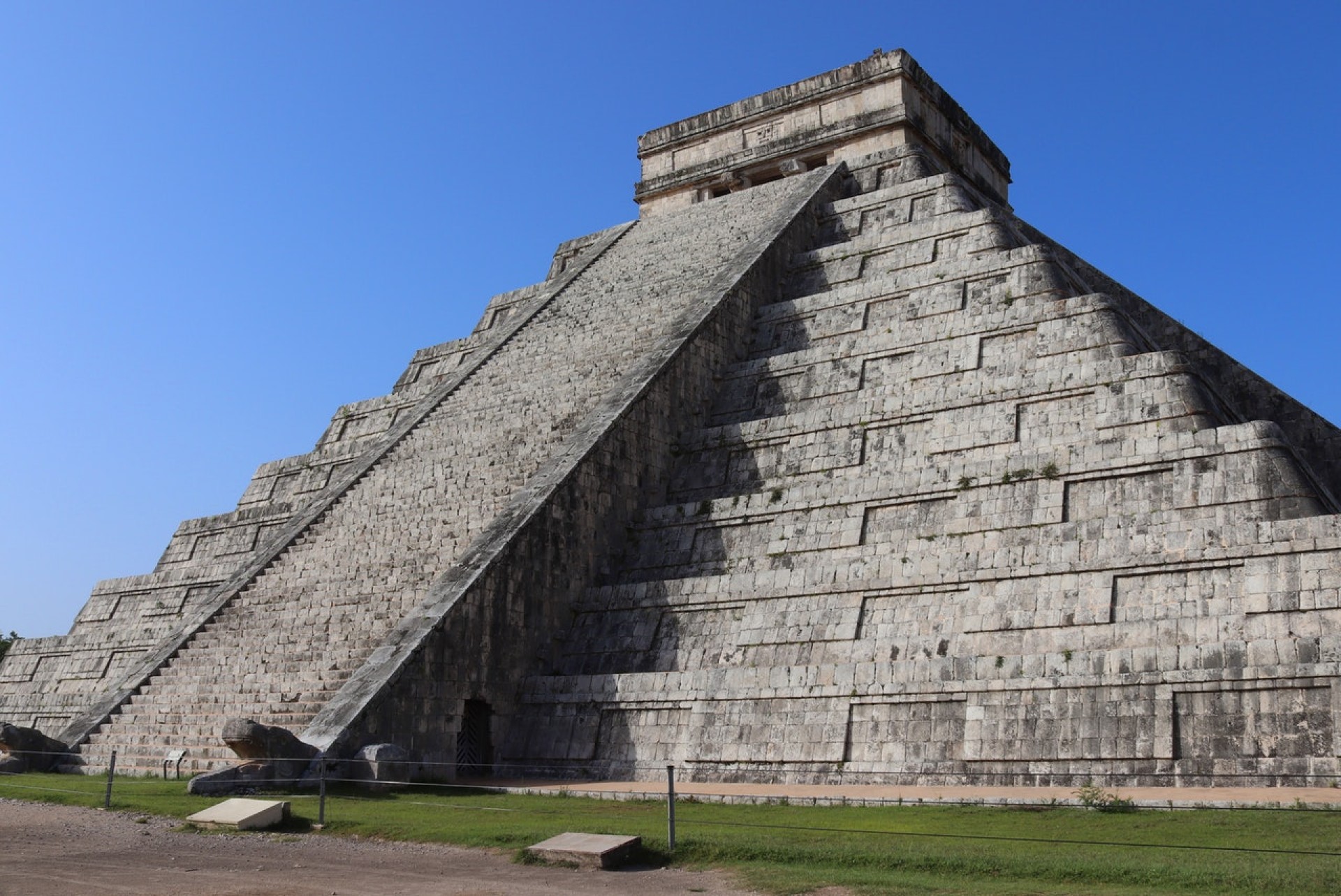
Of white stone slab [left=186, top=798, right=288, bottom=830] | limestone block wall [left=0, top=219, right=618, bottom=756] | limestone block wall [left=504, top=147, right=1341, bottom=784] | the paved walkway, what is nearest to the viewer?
the paved walkway

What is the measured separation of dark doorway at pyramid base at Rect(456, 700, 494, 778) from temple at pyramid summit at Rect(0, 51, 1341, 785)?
34mm

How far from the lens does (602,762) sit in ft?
42.1

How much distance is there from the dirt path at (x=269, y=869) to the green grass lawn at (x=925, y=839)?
406 mm

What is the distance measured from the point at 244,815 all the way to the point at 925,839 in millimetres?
5245

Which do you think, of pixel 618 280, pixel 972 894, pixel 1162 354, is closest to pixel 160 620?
pixel 618 280

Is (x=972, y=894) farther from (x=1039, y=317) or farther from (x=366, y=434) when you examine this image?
(x=366, y=434)

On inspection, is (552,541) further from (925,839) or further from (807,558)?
(925,839)

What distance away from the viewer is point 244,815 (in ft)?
31.8

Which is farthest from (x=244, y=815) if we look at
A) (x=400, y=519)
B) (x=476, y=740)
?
(x=400, y=519)

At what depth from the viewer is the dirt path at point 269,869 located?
7312 millimetres

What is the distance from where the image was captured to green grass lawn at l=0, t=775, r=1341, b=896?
22.3 ft

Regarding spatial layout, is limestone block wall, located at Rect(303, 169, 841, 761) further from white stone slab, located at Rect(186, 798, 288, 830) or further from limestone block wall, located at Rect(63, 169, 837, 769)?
white stone slab, located at Rect(186, 798, 288, 830)

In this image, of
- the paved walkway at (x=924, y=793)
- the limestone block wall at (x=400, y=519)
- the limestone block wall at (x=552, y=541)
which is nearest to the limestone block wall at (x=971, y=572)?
the paved walkway at (x=924, y=793)

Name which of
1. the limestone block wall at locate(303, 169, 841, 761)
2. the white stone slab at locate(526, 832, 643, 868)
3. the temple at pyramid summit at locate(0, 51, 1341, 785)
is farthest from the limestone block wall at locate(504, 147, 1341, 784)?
the white stone slab at locate(526, 832, 643, 868)
